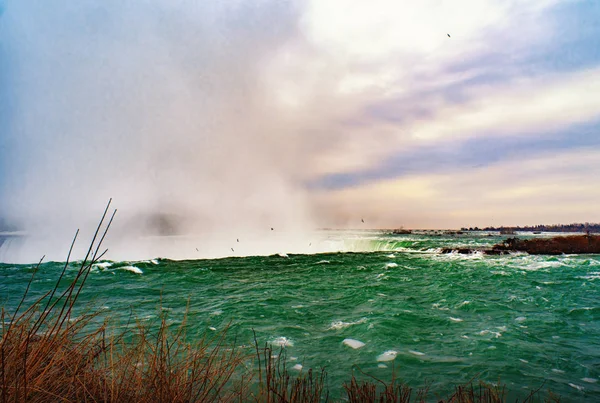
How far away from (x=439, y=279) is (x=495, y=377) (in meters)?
11.9

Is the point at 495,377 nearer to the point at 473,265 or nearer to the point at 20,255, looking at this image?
the point at 473,265

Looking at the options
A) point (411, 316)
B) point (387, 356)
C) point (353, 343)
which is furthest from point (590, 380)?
point (411, 316)

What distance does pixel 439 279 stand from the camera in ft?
57.7

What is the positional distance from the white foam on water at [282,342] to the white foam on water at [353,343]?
1.36 metres

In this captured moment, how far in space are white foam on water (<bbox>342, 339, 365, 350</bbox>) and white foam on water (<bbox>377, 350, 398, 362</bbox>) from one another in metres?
0.66

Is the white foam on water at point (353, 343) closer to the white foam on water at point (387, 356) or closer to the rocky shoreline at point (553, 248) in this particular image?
the white foam on water at point (387, 356)

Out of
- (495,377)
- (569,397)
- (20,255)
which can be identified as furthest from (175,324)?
(20,255)

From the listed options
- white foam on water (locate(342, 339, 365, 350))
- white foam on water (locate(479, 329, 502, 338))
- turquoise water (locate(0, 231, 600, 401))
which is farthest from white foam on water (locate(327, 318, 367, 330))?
white foam on water (locate(479, 329, 502, 338))

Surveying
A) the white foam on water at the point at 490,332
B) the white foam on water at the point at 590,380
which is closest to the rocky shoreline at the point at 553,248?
the white foam on water at the point at 490,332

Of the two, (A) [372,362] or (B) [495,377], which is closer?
(B) [495,377]

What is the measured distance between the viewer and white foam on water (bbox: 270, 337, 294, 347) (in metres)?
8.16

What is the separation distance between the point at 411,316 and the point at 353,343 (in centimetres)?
329

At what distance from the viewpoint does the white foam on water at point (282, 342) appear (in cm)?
816

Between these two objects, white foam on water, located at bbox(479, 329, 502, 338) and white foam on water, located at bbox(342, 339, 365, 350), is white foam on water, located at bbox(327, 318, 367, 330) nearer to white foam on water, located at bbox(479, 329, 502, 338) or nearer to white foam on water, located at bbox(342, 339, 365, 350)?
white foam on water, located at bbox(342, 339, 365, 350)
